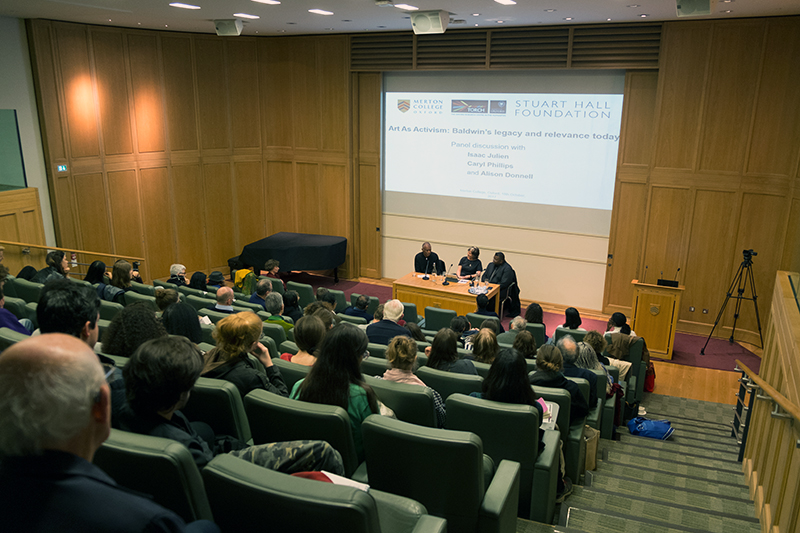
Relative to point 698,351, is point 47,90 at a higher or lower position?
higher

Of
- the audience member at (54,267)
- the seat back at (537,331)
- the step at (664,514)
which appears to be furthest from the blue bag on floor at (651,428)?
the audience member at (54,267)

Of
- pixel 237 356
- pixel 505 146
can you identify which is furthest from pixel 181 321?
pixel 505 146

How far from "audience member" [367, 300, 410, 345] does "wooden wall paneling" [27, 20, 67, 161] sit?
6.41 m

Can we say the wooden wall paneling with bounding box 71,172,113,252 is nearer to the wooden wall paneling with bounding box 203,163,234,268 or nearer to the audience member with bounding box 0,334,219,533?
the wooden wall paneling with bounding box 203,163,234,268

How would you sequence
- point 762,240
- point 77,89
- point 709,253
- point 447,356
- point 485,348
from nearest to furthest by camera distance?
point 447,356
point 485,348
point 762,240
point 709,253
point 77,89

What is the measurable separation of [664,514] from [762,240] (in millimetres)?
6165

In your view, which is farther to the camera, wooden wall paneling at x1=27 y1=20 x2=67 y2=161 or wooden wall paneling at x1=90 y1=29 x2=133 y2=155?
wooden wall paneling at x1=90 y1=29 x2=133 y2=155

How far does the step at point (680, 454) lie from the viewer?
15.9 ft

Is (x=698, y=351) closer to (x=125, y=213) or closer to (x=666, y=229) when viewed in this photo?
(x=666, y=229)

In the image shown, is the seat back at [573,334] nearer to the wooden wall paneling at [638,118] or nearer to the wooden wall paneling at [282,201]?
the wooden wall paneling at [638,118]

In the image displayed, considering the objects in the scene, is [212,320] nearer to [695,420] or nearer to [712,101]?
[695,420]

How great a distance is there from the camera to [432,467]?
2283mm

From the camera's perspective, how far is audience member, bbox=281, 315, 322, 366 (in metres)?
3.66

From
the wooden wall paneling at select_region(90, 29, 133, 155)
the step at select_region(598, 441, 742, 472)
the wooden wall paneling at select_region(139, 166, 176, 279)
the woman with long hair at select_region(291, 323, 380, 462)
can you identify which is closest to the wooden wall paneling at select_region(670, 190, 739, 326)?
the step at select_region(598, 441, 742, 472)
